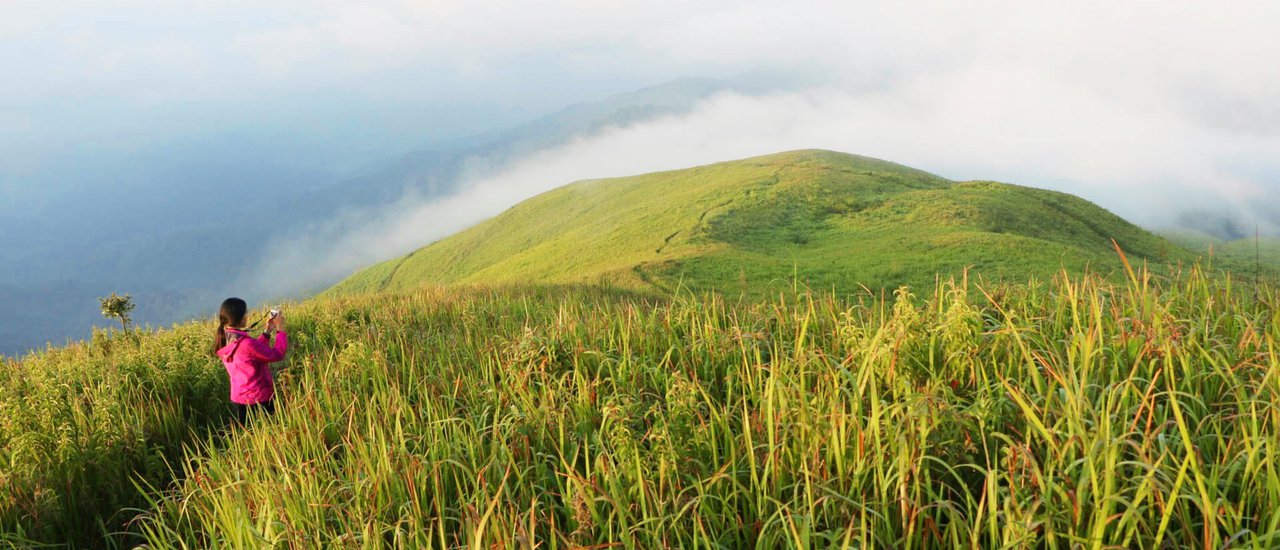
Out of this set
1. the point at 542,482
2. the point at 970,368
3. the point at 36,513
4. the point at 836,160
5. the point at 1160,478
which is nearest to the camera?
the point at 1160,478

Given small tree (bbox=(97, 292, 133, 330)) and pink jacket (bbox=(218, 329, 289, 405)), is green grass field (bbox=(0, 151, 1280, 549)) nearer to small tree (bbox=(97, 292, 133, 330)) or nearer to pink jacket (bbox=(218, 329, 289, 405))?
pink jacket (bbox=(218, 329, 289, 405))

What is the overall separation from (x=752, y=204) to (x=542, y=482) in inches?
1310

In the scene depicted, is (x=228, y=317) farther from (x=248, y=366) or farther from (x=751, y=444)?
(x=751, y=444)

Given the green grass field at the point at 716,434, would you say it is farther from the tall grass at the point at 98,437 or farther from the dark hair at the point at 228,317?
the dark hair at the point at 228,317

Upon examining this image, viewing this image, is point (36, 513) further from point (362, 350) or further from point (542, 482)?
point (542, 482)

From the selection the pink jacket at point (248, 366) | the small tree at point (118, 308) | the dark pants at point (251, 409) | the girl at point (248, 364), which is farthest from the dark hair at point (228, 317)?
the small tree at point (118, 308)

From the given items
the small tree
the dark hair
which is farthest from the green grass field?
the small tree

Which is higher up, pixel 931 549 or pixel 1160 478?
pixel 1160 478

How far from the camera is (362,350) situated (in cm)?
666

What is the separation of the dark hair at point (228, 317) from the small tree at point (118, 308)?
504cm

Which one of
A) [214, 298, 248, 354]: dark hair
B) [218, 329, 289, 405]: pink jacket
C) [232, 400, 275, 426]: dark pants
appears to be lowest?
[232, 400, 275, 426]: dark pants

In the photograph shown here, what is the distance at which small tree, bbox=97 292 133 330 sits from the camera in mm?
11041

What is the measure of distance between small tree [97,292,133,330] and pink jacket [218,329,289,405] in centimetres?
541

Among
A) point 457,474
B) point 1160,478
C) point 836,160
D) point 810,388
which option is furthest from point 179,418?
point 836,160
